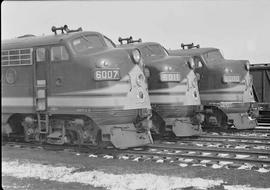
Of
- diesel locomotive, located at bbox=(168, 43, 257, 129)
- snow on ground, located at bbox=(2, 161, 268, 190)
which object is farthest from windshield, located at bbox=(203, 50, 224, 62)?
snow on ground, located at bbox=(2, 161, 268, 190)

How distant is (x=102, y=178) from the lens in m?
7.34

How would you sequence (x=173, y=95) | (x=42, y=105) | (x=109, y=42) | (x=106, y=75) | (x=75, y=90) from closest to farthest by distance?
(x=106, y=75), (x=75, y=90), (x=42, y=105), (x=109, y=42), (x=173, y=95)

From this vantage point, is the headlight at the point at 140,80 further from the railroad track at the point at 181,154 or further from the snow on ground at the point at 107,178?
the snow on ground at the point at 107,178

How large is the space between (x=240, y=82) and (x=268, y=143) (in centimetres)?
396

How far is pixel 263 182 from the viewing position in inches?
275

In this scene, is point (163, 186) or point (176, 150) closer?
point (163, 186)

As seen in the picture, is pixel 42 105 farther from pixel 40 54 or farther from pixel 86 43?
pixel 86 43

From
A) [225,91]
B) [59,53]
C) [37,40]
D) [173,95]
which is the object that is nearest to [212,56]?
[225,91]

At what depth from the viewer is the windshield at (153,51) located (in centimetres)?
1320

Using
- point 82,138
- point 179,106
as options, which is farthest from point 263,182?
point 179,106

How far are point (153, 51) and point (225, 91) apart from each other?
3.01 m

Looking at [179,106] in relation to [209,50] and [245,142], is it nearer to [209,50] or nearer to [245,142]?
[245,142]

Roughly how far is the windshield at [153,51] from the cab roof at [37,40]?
8.76 ft

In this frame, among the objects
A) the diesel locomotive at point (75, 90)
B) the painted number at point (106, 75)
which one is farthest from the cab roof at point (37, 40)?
the painted number at point (106, 75)
